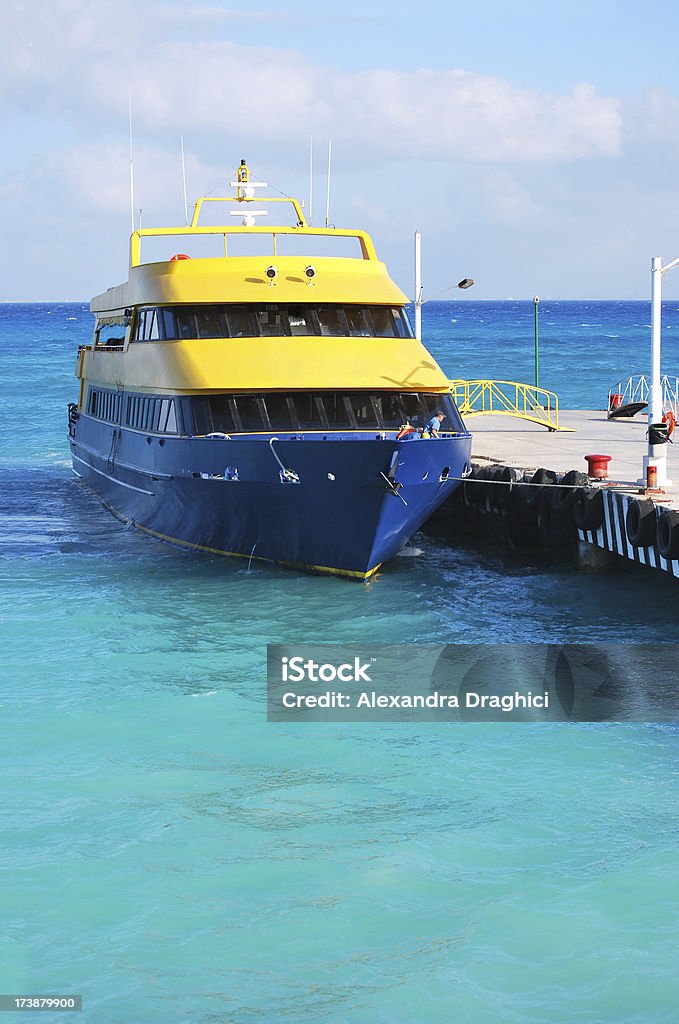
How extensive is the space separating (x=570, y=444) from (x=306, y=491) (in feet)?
37.8

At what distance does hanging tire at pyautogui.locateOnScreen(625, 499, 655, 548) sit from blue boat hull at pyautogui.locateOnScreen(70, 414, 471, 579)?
3135 mm

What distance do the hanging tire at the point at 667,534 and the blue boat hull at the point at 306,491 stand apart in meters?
3.74

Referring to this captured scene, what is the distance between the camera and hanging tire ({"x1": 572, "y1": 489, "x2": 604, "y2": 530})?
2105 centimetres

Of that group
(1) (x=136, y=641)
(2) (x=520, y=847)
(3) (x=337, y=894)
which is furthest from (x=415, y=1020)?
(1) (x=136, y=641)

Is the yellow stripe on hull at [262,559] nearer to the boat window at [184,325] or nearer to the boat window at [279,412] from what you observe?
the boat window at [279,412]

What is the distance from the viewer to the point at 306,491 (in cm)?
1972

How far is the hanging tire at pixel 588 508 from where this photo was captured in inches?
829

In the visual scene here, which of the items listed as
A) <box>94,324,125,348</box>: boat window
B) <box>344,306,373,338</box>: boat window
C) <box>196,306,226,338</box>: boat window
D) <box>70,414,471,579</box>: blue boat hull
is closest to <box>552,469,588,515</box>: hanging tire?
<box>70,414,471,579</box>: blue boat hull

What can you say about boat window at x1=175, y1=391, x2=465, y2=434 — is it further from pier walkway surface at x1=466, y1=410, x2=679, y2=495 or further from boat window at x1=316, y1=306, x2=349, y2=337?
pier walkway surface at x1=466, y1=410, x2=679, y2=495

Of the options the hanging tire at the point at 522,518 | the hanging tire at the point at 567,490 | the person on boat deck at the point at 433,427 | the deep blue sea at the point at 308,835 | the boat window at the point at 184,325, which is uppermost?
the boat window at the point at 184,325

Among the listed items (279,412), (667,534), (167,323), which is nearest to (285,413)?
(279,412)

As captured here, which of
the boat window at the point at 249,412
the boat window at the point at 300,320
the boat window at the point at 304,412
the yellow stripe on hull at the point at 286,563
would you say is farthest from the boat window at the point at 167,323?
the yellow stripe on hull at the point at 286,563

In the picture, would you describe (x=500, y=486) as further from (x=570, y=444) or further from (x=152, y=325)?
(x=152, y=325)

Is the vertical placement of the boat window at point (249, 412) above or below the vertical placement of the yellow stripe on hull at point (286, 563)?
above
